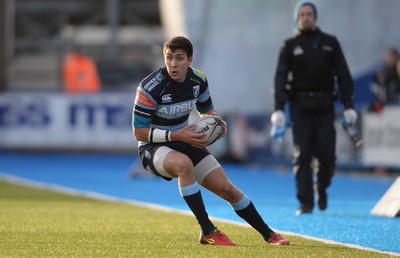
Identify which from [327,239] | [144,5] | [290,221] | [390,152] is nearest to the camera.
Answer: [327,239]

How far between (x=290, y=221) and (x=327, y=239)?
210 cm

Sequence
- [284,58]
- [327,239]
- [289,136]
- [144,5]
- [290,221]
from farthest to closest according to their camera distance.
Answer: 1. [144,5]
2. [289,136]
3. [284,58]
4. [290,221]
5. [327,239]

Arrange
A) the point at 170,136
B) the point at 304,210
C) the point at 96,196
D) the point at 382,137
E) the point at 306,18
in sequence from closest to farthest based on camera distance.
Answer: the point at 170,136 < the point at 306,18 < the point at 304,210 < the point at 96,196 < the point at 382,137

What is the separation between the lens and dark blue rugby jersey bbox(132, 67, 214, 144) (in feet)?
32.2

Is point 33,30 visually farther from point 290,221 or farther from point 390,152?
point 290,221

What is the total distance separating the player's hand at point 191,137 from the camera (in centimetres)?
974

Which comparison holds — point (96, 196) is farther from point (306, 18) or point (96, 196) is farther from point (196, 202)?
point (196, 202)

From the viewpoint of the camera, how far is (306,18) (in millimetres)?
13531

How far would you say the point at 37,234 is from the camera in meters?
11.0

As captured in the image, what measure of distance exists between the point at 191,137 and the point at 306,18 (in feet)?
13.8

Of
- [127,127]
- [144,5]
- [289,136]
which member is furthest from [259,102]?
[144,5]

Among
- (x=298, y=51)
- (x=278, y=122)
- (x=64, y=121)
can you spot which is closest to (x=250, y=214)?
(x=278, y=122)

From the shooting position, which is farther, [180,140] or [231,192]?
[231,192]

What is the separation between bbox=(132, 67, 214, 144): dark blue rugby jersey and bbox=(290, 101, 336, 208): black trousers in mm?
3638
